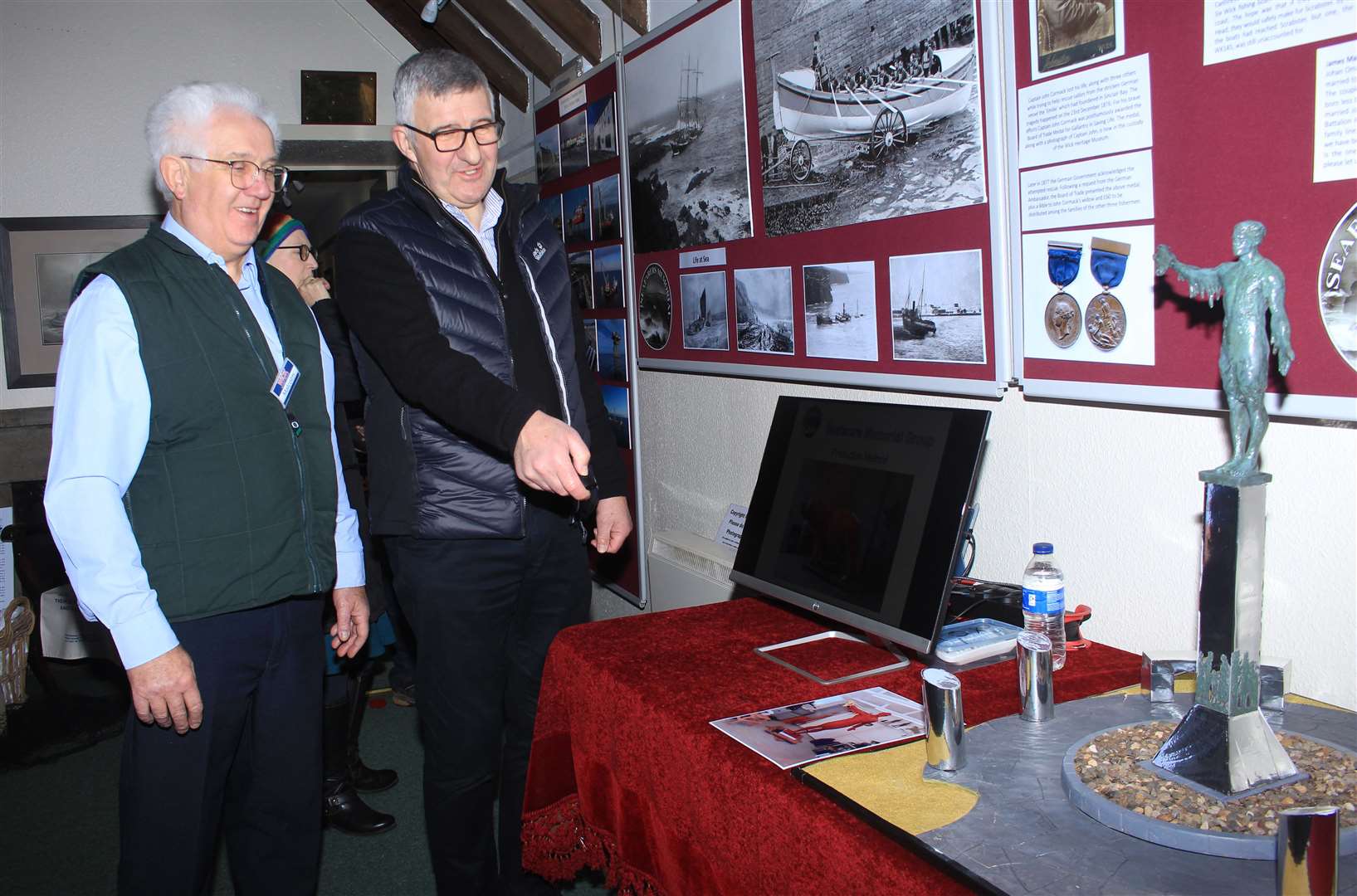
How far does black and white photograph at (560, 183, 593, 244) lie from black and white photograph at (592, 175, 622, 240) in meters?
0.06

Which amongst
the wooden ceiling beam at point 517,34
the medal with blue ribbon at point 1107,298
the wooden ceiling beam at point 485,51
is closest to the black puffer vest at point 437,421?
the medal with blue ribbon at point 1107,298

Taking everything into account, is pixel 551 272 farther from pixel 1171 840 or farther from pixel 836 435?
pixel 1171 840

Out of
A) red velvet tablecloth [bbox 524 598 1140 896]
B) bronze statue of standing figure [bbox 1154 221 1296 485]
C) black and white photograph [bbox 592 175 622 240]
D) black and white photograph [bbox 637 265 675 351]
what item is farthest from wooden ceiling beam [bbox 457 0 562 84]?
bronze statue of standing figure [bbox 1154 221 1296 485]

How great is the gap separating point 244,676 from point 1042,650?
1153 millimetres

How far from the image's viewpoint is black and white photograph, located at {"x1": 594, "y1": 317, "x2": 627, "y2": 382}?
309cm

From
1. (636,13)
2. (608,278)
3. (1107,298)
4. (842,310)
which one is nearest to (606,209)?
(608,278)

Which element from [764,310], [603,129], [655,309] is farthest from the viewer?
[603,129]

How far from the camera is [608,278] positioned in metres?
3.09

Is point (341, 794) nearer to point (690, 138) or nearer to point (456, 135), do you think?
point (456, 135)

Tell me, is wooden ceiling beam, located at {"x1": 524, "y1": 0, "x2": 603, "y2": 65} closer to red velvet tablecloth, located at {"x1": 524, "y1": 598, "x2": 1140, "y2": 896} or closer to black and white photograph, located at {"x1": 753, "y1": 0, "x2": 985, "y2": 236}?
black and white photograph, located at {"x1": 753, "y1": 0, "x2": 985, "y2": 236}

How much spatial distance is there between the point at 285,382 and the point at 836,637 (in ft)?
3.22

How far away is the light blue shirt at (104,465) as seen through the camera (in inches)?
52.5

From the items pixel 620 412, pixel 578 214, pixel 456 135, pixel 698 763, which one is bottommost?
pixel 698 763

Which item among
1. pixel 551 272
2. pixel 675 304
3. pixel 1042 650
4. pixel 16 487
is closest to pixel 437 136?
pixel 551 272
